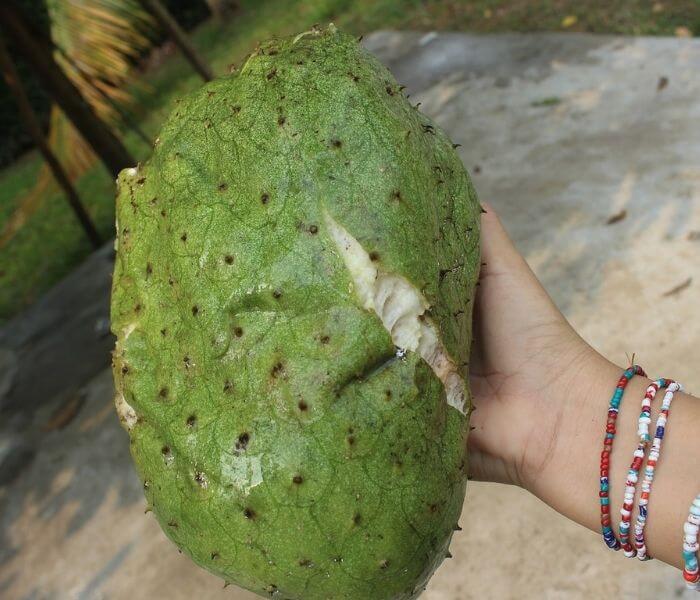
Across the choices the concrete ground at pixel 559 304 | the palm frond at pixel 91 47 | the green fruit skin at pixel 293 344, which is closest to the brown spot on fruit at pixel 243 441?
the green fruit skin at pixel 293 344

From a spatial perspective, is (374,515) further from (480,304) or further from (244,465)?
(480,304)

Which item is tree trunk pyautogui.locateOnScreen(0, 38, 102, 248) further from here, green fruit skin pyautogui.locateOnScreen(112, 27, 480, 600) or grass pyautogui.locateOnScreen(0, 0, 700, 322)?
green fruit skin pyautogui.locateOnScreen(112, 27, 480, 600)

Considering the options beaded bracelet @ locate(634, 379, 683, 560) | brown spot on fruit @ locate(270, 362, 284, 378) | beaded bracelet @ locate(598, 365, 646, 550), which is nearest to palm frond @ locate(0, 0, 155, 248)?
brown spot on fruit @ locate(270, 362, 284, 378)

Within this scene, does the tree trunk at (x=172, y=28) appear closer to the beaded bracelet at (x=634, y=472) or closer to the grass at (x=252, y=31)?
the grass at (x=252, y=31)

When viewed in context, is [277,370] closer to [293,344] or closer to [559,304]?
[293,344]

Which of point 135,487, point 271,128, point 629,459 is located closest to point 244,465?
point 271,128

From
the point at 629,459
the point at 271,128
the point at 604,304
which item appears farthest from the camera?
the point at 604,304
